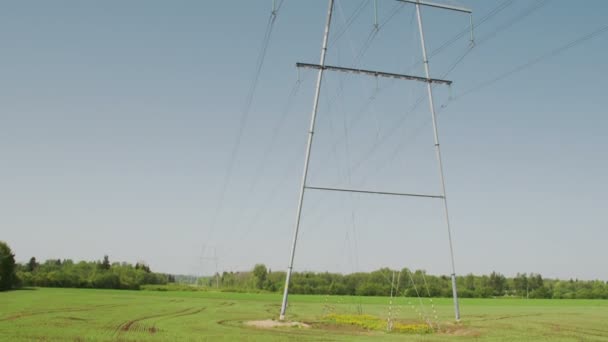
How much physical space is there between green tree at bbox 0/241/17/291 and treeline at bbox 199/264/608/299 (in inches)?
2402

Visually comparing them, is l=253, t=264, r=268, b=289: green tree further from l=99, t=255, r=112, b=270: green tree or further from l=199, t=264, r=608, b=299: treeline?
l=99, t=255, r=112, b=270: green tree

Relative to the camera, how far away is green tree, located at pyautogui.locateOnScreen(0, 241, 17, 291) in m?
94.8

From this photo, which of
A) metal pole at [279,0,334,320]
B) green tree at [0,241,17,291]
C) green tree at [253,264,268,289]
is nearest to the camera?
metal pole at [279,0,334,320]

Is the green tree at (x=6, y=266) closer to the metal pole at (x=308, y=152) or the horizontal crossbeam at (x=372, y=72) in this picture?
the metal pole at (x=308, y=152)

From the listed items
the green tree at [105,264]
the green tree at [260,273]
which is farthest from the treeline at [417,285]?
the green tree at [105,264]

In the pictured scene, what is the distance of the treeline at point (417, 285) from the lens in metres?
135

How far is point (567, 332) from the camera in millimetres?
33875

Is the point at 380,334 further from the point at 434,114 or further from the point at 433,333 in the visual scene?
the point at 434,114

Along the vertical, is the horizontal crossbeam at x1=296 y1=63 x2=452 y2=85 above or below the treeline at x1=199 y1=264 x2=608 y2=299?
above

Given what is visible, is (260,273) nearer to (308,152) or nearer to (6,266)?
(6,266)

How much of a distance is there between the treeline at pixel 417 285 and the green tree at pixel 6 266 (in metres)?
61.0

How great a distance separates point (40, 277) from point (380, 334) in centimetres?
11997

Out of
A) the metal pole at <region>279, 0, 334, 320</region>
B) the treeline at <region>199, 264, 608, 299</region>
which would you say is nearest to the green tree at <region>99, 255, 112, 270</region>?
the treeline at <region>199, 264, 608, 299</region>

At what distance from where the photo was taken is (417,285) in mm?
133000
